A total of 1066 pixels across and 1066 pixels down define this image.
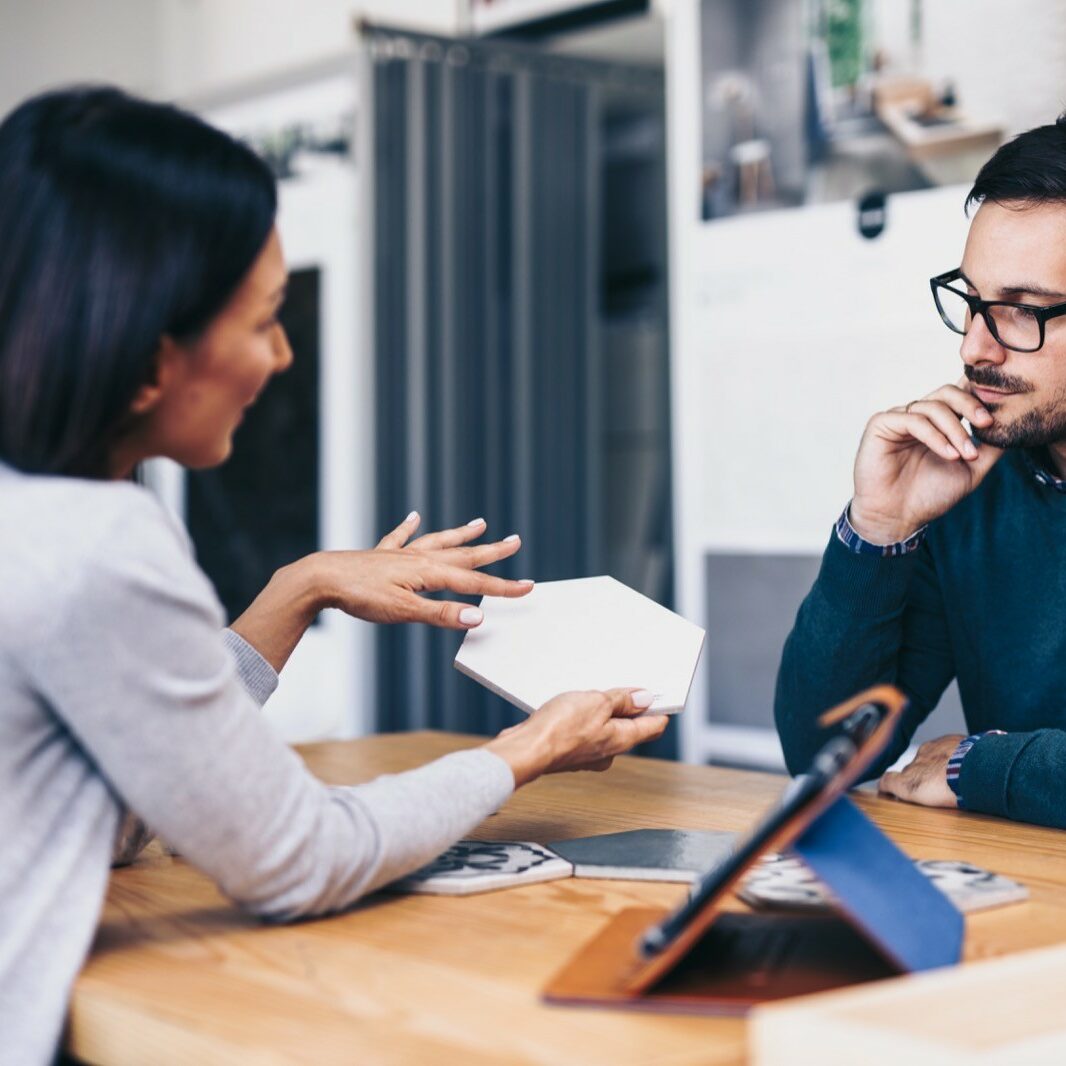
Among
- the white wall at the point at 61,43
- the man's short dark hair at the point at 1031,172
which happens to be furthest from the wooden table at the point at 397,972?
the white wall at the point at 61,43

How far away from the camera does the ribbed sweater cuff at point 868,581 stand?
167cm

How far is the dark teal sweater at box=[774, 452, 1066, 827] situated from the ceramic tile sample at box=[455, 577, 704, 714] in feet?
1.31

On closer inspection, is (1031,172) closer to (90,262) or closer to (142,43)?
(90,262)

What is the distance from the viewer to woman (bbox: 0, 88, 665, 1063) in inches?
34.6

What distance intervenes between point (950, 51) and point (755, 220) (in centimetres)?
49

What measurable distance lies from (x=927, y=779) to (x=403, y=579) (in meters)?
0.57

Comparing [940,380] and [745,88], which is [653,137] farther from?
[940,380]

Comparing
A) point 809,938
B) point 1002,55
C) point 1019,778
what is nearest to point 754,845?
point 809,938

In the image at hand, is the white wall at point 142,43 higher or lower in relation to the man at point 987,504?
higher

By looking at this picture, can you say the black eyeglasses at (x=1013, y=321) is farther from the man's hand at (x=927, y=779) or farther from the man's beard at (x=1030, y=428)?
the man's hand at (x=927, y=779)

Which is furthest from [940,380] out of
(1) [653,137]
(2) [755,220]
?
(1) [653,137]

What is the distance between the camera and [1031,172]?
65.6 inches

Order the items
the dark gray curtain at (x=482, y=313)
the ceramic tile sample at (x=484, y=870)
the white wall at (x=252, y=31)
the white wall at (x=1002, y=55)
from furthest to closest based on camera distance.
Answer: the white wall at (x=252, y=31), the dark gray curtain at (x=482, y=313), the white wall at (x=1002, y=55), the ceramic tile sample at (x=484, y=870)

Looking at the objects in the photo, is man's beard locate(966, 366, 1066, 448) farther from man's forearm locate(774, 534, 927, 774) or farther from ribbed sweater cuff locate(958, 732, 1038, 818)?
ribbed sweater cuff locate(958, 732, 1038, 818)
